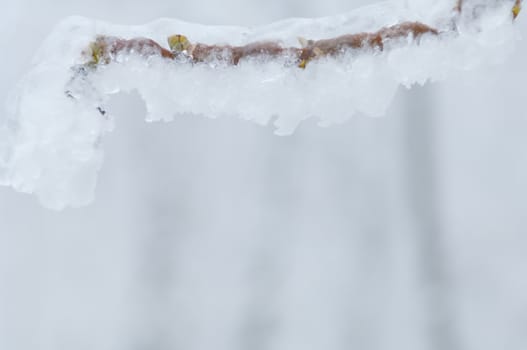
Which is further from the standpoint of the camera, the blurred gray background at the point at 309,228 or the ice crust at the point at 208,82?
the blurred gray background at the point at 309,228

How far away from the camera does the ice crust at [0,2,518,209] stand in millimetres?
653

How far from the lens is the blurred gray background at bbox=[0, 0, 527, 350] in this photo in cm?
89

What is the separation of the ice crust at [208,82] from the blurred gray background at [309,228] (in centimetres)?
18

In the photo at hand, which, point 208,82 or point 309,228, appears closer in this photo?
point 208,82

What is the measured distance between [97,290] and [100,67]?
39 cm

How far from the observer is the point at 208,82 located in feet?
2.21

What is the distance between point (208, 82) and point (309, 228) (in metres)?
0.37

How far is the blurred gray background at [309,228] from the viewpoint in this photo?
0.89m

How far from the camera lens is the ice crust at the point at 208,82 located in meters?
0.65

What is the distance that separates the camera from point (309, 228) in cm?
93

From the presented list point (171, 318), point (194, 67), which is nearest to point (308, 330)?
point (171, 318)

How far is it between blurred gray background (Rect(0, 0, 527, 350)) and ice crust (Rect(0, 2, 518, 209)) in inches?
6.9

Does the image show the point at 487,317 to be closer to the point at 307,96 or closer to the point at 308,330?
the point at 308,330

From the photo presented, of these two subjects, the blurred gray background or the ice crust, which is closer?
the ice crust
